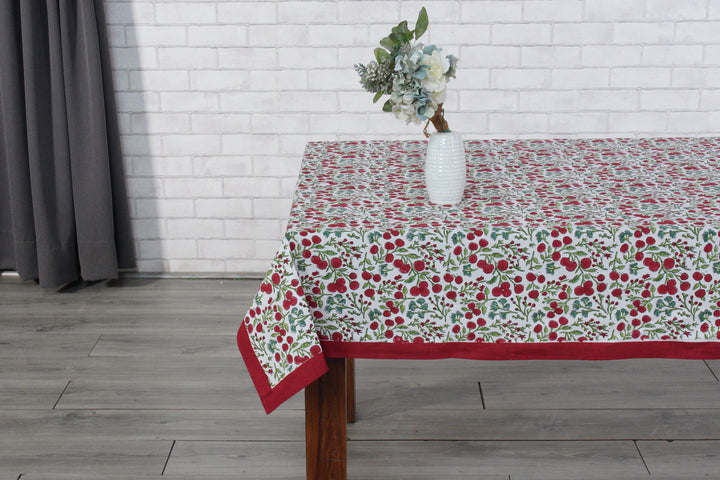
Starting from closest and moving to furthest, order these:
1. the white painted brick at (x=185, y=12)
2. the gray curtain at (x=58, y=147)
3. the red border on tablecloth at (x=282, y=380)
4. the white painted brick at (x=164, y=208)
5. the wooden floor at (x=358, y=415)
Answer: the red border on tablecloth at (x=282, y=380), the wooden floor at (x=358, y=415), the gray curtain at (x=58, y=147), the white painted brick at (x=185, y=12), the white painted brick at (x=164, y=208)

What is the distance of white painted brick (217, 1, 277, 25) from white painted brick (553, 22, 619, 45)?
1.12 metres

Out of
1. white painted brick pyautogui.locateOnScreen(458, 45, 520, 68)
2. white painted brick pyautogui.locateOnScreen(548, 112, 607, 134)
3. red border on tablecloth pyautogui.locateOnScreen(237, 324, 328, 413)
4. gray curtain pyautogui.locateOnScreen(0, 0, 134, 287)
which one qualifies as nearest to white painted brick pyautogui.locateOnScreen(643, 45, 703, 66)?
white painted brick pyautogui.locateOnScreen(548, 112, 607, 134)

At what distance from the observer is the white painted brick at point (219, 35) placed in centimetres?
352

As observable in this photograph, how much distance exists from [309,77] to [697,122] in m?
1.57

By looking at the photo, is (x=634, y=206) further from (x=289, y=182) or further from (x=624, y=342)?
(x=289, y=182)

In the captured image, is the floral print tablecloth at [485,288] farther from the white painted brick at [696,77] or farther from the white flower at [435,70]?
the white painted brick at [696,77]

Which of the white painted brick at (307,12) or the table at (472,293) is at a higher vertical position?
the white painted brick at (307,12)

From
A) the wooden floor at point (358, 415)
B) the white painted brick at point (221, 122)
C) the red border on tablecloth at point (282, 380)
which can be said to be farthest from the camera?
the white painted brick at point (221, 122)

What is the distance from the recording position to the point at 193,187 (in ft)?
12.1

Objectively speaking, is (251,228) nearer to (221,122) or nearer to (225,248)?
(225,248)

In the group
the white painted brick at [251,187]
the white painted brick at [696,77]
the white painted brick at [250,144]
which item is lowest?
the white painted brick at [251,187]

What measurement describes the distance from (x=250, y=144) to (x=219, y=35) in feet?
1.47

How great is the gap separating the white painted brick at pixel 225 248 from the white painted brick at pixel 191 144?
1.26 feet

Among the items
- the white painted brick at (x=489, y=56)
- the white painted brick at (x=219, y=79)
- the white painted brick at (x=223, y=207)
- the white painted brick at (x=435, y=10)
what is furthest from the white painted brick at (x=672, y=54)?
the white painted brick at (x=223, y=207)
